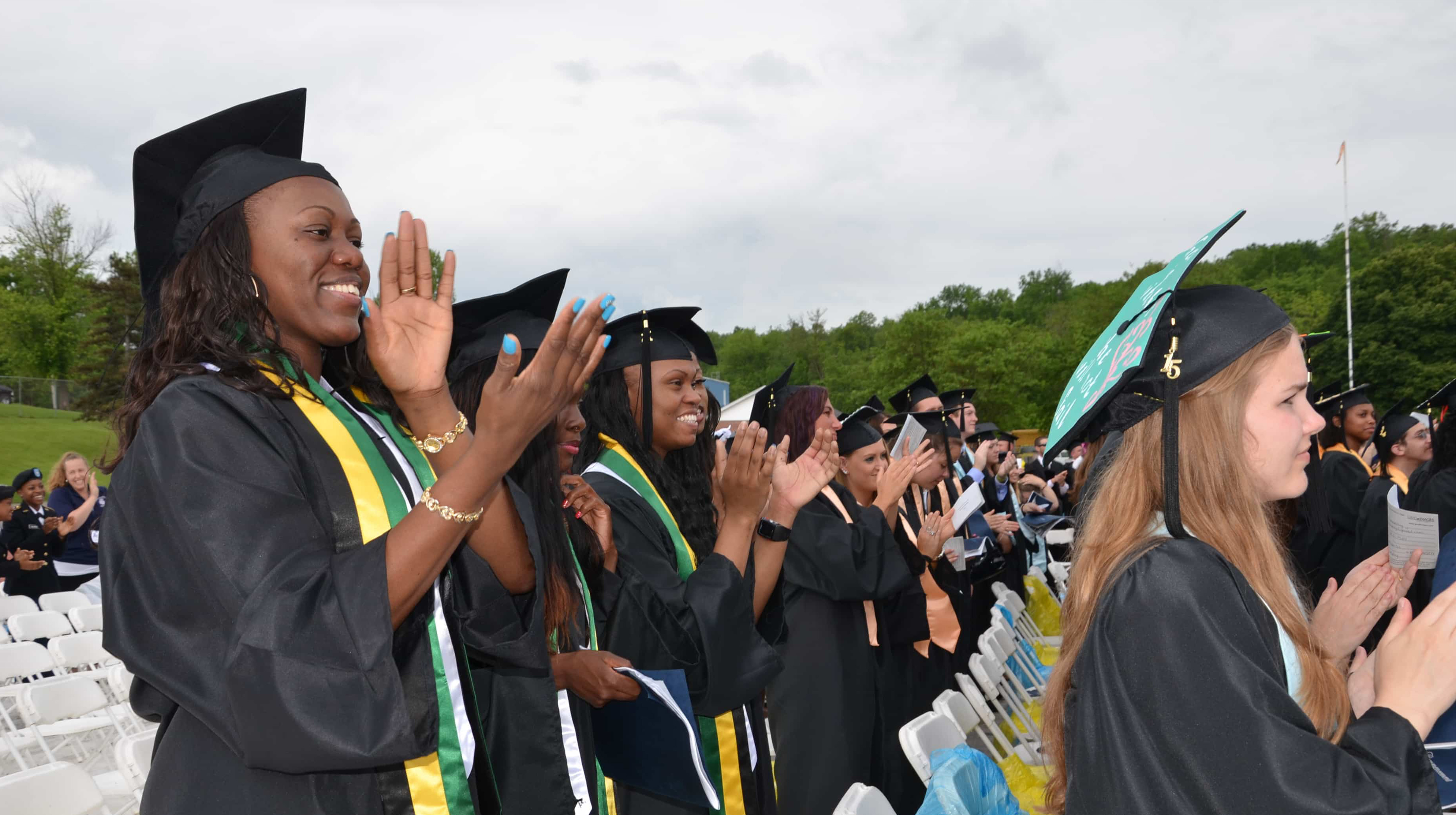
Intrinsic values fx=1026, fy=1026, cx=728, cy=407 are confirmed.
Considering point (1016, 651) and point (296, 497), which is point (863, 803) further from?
point (1016, 651)

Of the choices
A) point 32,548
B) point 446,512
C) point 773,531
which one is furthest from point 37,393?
point 446,512

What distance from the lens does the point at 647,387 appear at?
3529mm

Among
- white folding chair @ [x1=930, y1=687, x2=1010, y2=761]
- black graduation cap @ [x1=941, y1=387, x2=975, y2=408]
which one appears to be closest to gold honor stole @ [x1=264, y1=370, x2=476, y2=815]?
white folding chair @ [x1=930, y1=687, x2=1010, y2=761]

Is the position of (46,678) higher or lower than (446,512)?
lower

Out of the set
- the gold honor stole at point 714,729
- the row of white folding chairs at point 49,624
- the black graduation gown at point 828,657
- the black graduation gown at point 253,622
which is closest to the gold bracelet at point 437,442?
the black graduation gown at point 253,622

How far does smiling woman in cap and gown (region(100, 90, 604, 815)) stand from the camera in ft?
4.48

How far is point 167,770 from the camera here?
1.51 meters

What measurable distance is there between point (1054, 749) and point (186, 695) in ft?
4.73

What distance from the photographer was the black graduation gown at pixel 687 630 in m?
2.79

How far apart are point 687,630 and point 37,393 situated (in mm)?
45678

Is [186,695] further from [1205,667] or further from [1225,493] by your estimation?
[1225,493]

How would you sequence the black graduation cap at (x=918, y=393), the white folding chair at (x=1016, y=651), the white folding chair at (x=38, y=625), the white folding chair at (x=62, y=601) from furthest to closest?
the black graduation cap at (x=918, y=393)
the white folding chair at (x=62, y=601)
the white folding chair at (x=38, y=625)
the white folding chair at (x=1016, y=651)

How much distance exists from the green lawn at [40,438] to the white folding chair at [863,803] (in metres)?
28.3

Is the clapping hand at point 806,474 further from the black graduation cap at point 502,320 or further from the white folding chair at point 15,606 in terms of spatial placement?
the white folding chair at point 15,606
